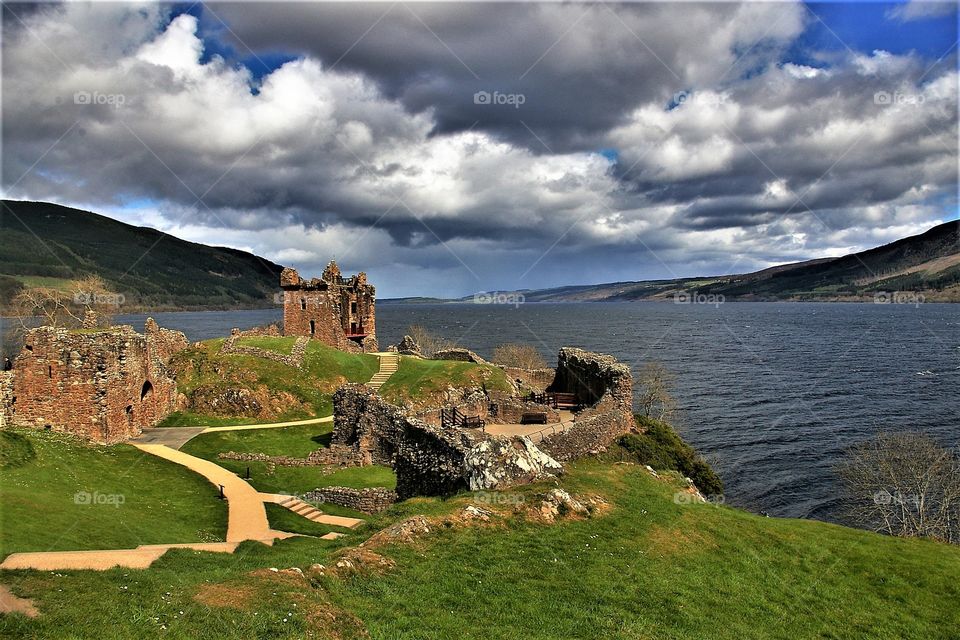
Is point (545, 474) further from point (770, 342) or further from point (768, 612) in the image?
point (770, 342)

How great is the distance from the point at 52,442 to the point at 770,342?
155 meters

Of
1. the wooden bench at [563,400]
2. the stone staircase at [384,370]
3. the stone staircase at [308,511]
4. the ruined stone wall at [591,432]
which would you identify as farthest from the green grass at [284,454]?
the wooden bench at [563,400]

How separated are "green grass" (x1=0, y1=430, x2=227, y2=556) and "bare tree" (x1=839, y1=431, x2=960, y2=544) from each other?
41806 mm

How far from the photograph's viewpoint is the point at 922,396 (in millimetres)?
70375

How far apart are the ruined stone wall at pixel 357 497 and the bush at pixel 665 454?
53.2ft

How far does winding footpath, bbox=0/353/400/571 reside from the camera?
12.6m

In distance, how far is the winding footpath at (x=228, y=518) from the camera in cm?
1259

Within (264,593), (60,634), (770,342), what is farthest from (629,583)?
(770,342)

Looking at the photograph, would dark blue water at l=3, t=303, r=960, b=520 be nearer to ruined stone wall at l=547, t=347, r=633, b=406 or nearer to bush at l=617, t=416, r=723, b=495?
bush at l=617, t=416, r=723, b=495

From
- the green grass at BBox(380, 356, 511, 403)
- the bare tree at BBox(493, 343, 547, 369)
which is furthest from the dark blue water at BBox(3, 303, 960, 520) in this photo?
the green grass at BBox(380, 356, 511, 403)

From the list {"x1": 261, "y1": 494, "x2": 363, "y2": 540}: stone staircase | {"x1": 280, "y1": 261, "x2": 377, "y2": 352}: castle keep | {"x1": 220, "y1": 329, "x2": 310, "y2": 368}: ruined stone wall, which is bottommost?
{"x1": 261, "y1": 494, "x2": 363, "y2": 540}: stone staircase

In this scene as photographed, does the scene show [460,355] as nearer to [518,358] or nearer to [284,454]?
[518,358]

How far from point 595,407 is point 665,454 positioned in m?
7.39

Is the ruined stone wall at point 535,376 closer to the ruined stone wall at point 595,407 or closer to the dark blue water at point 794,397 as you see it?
the ruined stone wall at point 595,407
